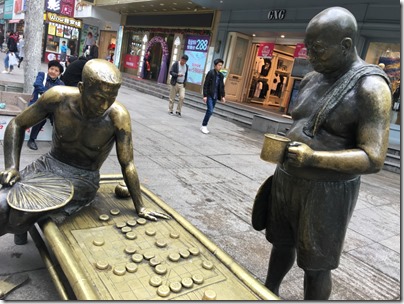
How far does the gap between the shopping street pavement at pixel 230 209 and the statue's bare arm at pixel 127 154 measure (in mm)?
752

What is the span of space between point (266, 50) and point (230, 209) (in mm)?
11213

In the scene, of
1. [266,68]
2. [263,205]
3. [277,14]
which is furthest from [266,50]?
[263,205]

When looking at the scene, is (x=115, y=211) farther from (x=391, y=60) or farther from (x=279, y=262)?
(x=391, y=60)

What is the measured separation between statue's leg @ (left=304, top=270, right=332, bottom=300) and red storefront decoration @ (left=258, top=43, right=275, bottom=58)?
1292 cm

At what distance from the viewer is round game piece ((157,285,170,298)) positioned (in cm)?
158

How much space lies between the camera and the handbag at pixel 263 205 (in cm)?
215

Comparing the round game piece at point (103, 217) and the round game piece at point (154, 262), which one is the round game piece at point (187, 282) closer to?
the round game piece at point (154, 262)


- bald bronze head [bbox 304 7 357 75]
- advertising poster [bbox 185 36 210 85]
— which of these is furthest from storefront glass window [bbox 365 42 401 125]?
bald bronze head [bbox 304 7 357 75]

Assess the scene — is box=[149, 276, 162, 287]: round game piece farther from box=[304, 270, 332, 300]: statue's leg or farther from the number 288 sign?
the number 288 sign

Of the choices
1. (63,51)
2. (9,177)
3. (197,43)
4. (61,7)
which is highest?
(61,7)

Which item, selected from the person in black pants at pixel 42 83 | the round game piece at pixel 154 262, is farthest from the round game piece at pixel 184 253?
the person in black pants at pixel 42 83

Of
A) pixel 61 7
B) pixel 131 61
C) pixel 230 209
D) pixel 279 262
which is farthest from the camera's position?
pixel 131 61

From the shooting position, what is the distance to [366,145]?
5.05ft

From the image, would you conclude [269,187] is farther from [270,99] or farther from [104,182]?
[270,99]
